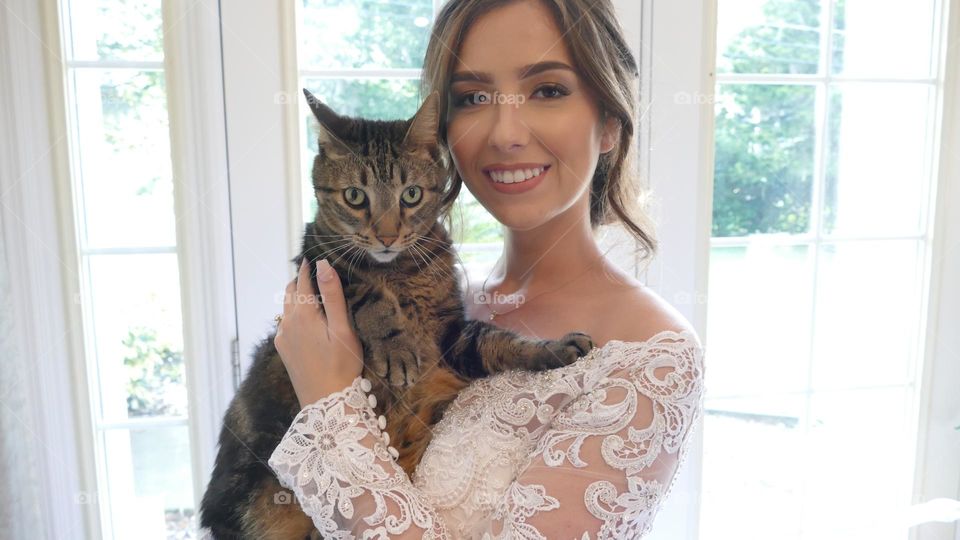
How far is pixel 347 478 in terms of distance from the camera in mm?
876

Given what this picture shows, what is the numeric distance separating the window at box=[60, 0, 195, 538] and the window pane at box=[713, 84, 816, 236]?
140 cm

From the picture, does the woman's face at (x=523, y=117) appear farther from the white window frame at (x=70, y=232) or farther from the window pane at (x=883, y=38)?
the window pane at (x=883, y=38)

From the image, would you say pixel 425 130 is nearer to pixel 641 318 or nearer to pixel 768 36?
pixel 641 318

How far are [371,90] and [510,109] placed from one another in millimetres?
681

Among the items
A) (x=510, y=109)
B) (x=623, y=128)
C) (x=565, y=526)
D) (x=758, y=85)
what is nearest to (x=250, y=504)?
(x=565, y=526)

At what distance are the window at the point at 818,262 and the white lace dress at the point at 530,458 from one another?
0.95 meters

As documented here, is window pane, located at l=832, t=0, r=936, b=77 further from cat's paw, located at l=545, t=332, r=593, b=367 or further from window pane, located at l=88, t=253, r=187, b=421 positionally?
window pane, located at l=88, t=253, r=187, b=421

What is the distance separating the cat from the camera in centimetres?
104

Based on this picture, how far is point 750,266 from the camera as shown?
5.88ft

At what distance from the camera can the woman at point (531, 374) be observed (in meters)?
0.87

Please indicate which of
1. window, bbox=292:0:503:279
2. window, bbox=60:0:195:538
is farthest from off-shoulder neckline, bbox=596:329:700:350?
window, bbox=60:0:195:538

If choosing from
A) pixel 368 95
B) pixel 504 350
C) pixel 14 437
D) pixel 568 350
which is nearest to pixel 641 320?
pixel 568 350

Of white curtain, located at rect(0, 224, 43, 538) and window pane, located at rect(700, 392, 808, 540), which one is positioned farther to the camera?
window pane, located at rect(700, 392, 808, 540)

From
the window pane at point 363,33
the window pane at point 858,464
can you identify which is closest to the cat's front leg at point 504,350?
the window pane at point 363,33
